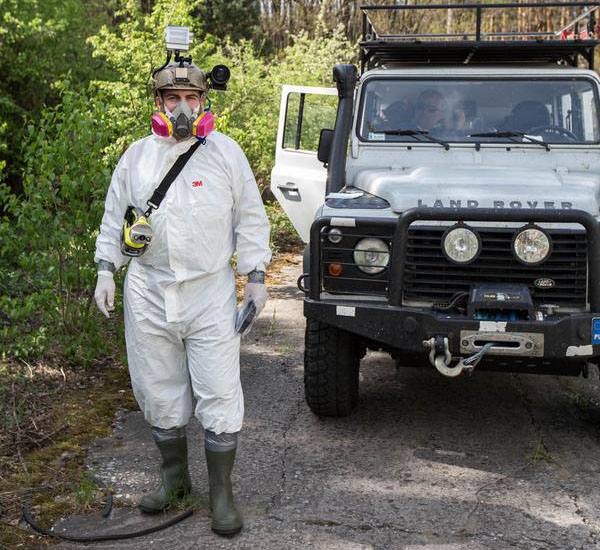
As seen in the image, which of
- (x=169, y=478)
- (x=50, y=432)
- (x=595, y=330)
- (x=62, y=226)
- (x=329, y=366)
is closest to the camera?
(x=169, y=478)

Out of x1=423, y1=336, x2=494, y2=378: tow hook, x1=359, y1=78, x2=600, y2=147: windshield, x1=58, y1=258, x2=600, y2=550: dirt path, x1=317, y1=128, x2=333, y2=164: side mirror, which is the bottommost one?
x1=58, y1=258, x2=600, y2=550: dirt path

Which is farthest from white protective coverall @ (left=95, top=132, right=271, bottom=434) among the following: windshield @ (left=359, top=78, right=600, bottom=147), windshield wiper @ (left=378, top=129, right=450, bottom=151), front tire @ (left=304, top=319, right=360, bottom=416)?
windshield @ (left=359, top=78, right=600, bottom=147)

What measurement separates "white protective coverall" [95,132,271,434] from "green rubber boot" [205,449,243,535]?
131mm

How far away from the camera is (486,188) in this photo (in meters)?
4.44

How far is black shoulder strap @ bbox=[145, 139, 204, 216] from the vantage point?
344 cm

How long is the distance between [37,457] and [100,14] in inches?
566

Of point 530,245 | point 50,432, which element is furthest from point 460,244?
point 50,432

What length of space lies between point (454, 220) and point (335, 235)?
60 cm

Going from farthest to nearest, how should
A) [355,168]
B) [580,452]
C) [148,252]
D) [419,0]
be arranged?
[419,0] → [355,168] → [580,452] → [148,252]

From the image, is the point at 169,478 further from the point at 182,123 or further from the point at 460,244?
the point at 460,244

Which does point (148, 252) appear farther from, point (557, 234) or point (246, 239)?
point (557, 234)

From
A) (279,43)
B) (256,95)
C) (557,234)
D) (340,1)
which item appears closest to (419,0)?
(340,1)

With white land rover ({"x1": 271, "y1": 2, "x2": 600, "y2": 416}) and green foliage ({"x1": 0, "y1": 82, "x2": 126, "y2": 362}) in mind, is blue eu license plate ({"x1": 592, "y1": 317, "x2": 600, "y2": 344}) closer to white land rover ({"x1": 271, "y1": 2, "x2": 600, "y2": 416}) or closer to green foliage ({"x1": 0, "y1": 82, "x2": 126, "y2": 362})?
white land rover ({"x1": 271, "y1": 2, "x2": 600, "y2": 416})

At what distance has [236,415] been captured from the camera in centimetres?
353
